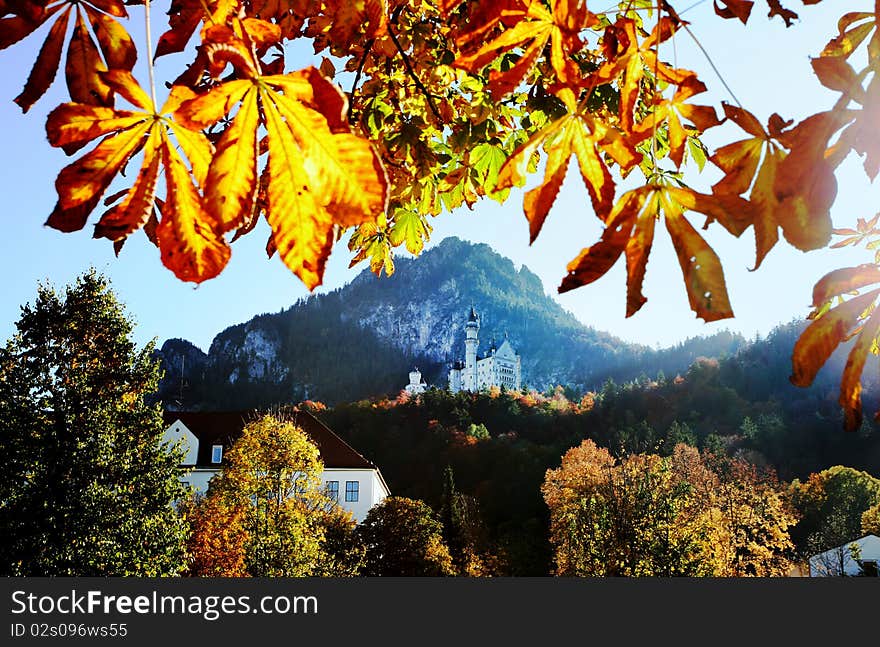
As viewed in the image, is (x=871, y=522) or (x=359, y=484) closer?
(x=359, y=484)

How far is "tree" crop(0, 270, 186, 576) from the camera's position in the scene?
36.1 ft

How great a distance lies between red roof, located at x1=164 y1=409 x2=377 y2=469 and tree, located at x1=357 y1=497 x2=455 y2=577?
5.28 m

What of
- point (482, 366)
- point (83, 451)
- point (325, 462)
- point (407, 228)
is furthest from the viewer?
point (482, 366)

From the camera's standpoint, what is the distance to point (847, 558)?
31.5 meters

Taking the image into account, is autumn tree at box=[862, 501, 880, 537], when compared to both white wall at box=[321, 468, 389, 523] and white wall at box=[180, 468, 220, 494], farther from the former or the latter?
white wall at box=[180, 468, 220, 494]

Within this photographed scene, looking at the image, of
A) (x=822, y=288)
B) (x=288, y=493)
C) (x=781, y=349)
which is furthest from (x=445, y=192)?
(x=781, y=349)

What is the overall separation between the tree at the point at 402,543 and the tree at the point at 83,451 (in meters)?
11.1

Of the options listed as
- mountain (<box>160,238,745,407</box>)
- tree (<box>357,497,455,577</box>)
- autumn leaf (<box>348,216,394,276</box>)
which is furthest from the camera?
mountain (<box>160,238,745,407</box>)

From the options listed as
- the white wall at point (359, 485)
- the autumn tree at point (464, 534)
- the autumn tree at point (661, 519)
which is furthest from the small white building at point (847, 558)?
the white wall at point (359, 485)

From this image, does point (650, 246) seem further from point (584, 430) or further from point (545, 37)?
point (584, 430)

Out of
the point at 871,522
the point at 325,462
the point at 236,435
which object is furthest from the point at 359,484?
the point at 871,522

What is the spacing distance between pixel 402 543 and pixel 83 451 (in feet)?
43.7

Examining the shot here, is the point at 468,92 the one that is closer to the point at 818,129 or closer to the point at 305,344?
the point at 818,129

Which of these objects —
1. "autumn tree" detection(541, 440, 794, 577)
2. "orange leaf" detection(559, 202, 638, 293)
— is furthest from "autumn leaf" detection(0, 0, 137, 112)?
"autumn tree" detection(541, 440, 794, 577)
